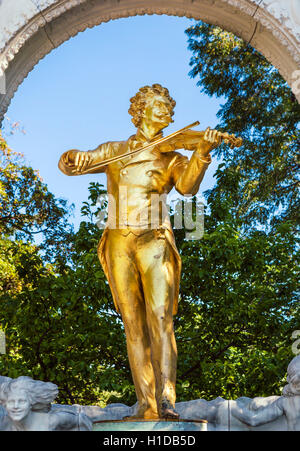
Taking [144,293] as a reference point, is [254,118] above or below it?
above

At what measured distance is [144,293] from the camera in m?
4.43

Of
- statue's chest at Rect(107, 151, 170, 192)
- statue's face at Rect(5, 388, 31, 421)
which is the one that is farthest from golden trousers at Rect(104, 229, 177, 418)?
statue's face at Rect(5, 388, 31, 421)

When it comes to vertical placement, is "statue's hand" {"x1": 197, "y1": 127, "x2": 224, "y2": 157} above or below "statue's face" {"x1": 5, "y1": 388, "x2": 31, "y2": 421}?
above

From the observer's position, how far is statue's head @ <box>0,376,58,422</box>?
13.5 feet

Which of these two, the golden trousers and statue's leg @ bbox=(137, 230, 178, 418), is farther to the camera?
the golden trousers

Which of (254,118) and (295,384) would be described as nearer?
(295,384)

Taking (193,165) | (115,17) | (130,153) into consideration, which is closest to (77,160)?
(130,153)

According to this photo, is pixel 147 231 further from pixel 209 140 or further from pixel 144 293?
pixel 209 140

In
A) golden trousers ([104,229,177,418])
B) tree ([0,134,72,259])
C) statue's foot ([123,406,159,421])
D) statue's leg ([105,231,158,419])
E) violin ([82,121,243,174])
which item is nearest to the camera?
statue's foot ([123,406,159,421])

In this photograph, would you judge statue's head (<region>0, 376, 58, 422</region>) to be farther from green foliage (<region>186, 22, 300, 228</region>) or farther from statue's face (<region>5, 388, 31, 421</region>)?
green foliage (<region>186, 22, 300, 228</region>)

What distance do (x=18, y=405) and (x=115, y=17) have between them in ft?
10.5

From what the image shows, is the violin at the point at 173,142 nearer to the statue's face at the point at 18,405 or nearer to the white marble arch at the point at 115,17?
the white marble arch at the point at 115,17

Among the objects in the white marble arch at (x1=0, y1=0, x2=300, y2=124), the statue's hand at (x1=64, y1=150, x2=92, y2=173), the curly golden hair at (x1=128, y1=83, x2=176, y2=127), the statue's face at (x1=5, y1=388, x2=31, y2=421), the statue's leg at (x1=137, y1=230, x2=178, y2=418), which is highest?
the white marble arch at (x1=0, y1=0, x2=300, y2=124)
